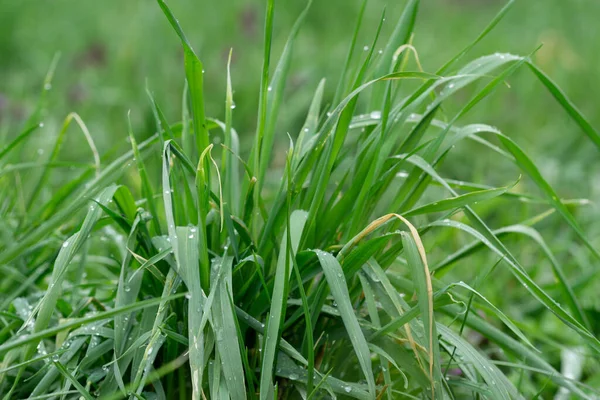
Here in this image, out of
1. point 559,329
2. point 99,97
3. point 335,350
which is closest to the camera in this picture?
point 335,350

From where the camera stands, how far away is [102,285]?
1.78 metres

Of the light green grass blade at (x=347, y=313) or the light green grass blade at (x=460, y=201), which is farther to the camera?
the light green grass blade at (x=460, y=201)

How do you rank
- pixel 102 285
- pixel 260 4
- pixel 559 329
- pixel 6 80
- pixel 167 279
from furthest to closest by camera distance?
1. pixel 260 4
2. pixel 6 80
3. pixel 559 329
4. pixel 102 285
5. pixel 167 279

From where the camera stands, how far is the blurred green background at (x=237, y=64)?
11.5 feet

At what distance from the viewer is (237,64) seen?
13.8 feet

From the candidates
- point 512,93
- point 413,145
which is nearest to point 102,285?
point 413,145

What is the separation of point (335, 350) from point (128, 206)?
1.72 ft

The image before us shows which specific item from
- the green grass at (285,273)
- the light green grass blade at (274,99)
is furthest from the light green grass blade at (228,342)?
the light green grass blade at (274,99)

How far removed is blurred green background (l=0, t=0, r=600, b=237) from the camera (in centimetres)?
352

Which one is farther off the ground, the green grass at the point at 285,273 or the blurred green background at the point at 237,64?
the green grass at the point at 285,273

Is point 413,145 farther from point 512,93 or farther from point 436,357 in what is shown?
point 512,93

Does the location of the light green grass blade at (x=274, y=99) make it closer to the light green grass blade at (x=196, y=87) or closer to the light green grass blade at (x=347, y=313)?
the light green grass blade at (x=196, y=87)

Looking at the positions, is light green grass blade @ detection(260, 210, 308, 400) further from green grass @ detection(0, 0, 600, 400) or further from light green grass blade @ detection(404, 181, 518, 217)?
light green grass blade @ detection(404, 181, 518, 217)

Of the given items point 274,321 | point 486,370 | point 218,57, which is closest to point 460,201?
point 486,370
